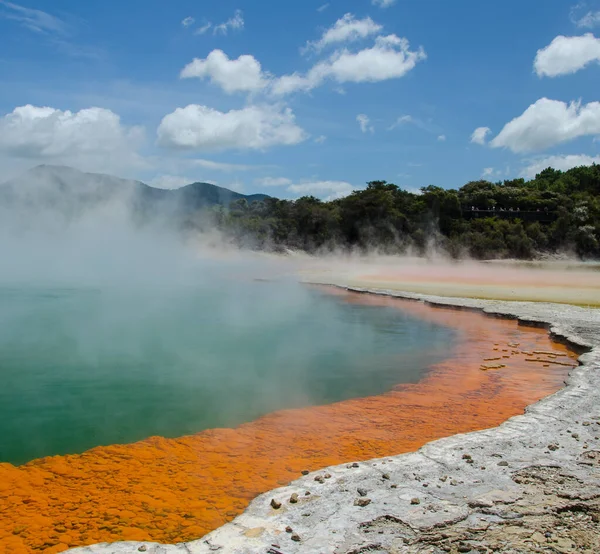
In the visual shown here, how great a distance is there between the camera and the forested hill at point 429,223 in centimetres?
3716

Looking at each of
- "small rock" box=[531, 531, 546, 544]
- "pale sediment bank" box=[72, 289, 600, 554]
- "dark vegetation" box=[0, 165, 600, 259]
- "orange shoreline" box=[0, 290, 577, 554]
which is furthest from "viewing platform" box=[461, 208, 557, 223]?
"small rock" box=[531, 531, 546, 544]

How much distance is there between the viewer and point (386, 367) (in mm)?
8062

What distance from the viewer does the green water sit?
566 centimetres

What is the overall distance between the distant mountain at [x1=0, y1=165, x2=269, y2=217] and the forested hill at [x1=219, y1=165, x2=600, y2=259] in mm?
5667

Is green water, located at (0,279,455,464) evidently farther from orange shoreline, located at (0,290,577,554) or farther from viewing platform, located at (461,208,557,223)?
viewing platform, located at (461,208,557,223)

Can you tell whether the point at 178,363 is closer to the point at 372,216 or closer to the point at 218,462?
the point at 218,462

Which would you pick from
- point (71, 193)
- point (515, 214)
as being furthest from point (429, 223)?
point (71, 193)

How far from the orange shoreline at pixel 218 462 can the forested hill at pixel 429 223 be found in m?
30.6

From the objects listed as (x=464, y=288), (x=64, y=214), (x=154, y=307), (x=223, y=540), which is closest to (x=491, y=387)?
(x=223, y=540)

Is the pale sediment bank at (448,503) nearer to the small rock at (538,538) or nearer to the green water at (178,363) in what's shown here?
the small rock at (538,538)

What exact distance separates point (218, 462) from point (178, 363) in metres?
3.89

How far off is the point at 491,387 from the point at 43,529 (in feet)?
16.4

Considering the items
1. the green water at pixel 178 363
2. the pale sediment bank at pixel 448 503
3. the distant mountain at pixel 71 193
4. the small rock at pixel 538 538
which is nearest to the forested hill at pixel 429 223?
the distant mountain at pixel 71 193

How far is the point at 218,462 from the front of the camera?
449cm
